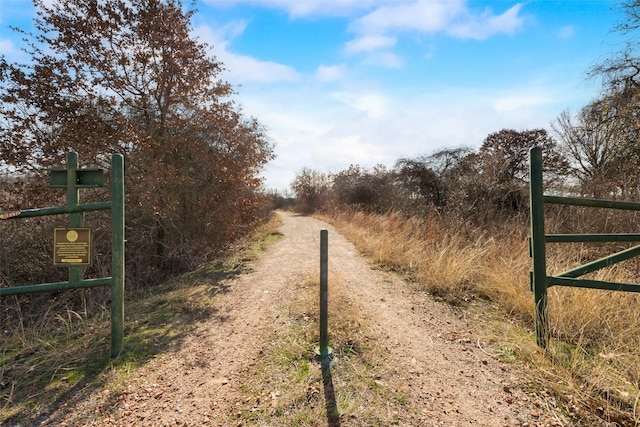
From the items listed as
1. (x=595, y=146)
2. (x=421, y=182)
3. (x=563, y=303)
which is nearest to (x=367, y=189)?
(x=421, y=182)

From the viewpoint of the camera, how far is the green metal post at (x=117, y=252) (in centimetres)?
267

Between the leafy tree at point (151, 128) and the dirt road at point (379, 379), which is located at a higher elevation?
the leafy tree at point (151, 128)

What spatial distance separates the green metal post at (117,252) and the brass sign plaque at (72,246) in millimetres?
205

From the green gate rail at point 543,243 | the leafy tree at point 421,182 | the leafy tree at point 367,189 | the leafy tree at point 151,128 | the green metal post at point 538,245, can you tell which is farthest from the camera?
the leafy tree at point 367,189

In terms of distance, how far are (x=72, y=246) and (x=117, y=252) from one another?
35cm

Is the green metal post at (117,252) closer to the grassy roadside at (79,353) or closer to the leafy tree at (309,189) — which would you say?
the grassy roadside at (79,353)

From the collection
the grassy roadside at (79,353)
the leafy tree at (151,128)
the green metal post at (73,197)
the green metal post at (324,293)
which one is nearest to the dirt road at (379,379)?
the grassy roadside at (79,353)

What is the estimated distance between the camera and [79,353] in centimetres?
278

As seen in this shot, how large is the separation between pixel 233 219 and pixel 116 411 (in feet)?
21.5

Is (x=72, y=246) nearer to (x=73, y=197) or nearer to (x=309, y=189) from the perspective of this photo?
(x=73, y=197)

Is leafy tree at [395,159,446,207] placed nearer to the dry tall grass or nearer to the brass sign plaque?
the dry tall grass

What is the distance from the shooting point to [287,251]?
8320 millimetres

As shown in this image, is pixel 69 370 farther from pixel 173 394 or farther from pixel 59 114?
pixel 59 114

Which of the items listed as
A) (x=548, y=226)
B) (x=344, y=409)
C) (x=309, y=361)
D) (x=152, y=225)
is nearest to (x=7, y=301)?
(x=152, y=225)
